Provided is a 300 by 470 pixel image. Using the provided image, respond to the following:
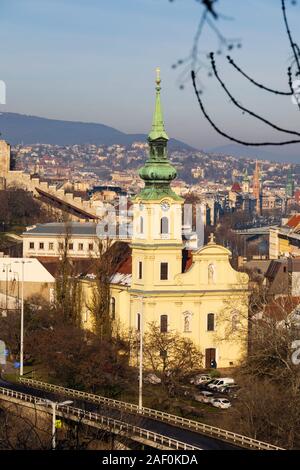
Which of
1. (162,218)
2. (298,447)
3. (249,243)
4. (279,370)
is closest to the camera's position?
(298,447)

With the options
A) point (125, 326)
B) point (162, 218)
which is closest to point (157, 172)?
point (162, 218)

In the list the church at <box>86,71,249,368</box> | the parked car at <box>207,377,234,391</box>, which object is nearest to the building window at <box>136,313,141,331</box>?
the church at <box>86,71,249,368</box>

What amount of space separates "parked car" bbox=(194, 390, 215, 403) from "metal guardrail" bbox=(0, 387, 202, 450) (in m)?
6.64

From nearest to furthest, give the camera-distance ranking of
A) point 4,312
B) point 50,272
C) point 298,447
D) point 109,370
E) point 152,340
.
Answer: point 298,447 < point 109,370 < point 152,340 < point 4,312 < point 50,272

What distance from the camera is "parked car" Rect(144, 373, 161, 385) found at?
181ft

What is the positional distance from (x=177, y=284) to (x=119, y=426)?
22.0 meters

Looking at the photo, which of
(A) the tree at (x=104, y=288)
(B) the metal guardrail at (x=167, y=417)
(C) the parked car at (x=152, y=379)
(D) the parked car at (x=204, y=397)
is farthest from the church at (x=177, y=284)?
(B) the metal guardrail at (x=167, y=417)

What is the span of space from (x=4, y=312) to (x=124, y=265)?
680cm

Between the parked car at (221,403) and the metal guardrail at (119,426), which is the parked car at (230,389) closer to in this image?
the parked car at (221,403)

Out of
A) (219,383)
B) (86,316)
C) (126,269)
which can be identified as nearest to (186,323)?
(126,269)

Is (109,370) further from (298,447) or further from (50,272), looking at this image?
(50,272)

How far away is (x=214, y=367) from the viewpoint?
62094 millimetres

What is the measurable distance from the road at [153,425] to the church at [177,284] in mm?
12431

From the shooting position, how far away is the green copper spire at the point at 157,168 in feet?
207
